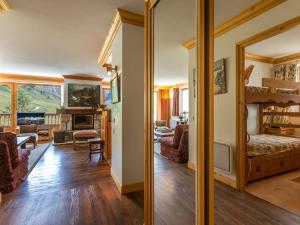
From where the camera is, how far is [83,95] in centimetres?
700

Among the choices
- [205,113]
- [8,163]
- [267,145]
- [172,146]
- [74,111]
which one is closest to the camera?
[205,113]

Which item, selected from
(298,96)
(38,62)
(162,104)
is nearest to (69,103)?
(38,62)

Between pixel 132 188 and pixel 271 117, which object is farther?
pixel 271 117

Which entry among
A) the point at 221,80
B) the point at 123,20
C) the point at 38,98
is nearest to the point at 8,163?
the point at 123,20

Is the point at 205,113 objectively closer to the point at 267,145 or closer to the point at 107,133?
the point at 267,145

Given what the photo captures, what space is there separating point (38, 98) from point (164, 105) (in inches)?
280

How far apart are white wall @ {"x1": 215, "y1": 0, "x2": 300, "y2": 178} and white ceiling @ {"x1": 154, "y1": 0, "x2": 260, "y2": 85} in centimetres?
18

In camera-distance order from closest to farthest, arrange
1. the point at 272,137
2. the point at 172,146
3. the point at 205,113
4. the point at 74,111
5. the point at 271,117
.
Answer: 1. the point at 205,113
2. the point at 172,146
3. the point at 272,137
4. the point at 271,117
5. the point at 74,111

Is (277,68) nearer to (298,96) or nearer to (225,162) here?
(298,96)

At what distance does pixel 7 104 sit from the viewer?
21.6 ft

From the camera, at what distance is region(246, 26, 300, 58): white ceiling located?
107 inches

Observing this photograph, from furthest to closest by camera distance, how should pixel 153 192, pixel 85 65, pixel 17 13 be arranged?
1. pixel 85 65
2. pixel 17 13
3. pixel 153 192

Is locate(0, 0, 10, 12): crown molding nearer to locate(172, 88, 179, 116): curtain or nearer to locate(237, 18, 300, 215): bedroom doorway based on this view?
locate(172, 88, 179, 116): curtain

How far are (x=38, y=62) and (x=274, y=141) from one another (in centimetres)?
617
